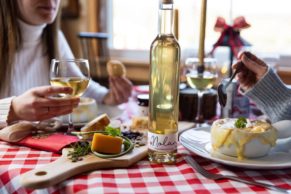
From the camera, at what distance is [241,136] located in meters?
0.78

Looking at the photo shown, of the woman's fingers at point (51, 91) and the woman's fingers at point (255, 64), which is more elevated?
the woman's fingers at point (255, 64)

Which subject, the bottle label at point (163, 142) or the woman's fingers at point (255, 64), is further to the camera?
the woman's fingers at point (255, 64)

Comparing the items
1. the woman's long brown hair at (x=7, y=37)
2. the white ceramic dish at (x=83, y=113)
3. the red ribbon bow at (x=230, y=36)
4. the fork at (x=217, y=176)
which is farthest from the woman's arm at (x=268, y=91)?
the woman's long brown hair at (x=7, y=37)

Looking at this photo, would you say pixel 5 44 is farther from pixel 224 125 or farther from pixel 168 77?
pixel 224 125

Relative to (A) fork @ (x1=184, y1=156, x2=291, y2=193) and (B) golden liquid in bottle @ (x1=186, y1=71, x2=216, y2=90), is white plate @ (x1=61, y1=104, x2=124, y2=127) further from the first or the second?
(A) fork @ (x1=184, y1=156, x2=291, y2=193)

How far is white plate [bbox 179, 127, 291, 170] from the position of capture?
0.76 m

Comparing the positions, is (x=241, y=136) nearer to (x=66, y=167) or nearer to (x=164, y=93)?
(x=164, y=93)

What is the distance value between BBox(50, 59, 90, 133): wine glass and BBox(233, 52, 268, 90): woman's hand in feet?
1.41

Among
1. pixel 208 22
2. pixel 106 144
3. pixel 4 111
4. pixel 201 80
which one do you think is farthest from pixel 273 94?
pixel 208 22

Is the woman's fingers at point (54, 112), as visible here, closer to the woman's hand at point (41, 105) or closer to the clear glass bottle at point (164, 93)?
the woman's hand at point (41, 105)

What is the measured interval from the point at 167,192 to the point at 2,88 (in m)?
1.02

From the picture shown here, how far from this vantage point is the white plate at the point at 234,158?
0.76m

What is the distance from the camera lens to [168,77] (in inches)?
33.1

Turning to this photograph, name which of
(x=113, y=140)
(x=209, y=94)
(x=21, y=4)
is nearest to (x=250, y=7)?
(x=209, y=94)
